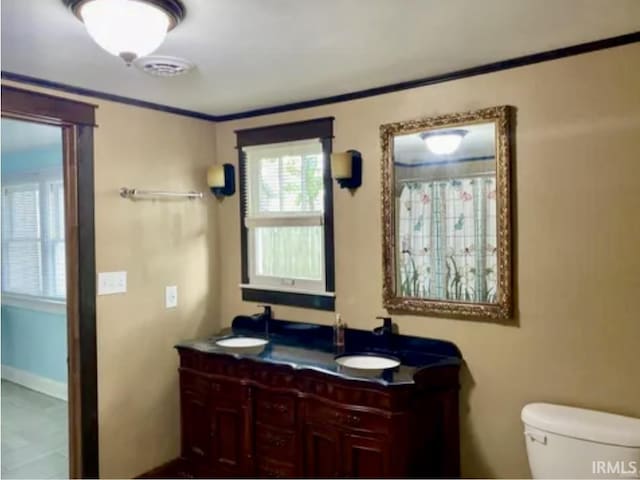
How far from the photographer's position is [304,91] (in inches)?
115

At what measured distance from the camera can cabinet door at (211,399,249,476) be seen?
2.86m

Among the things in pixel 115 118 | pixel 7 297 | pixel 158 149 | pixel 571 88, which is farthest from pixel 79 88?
pixel 7 297

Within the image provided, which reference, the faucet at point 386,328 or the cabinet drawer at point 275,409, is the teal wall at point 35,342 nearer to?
the cabinet drawer at point 275,409

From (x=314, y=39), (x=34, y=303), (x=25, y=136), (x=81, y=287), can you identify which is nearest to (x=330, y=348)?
(x=81, y=287)

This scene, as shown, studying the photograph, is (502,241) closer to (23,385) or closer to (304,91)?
(304,91)

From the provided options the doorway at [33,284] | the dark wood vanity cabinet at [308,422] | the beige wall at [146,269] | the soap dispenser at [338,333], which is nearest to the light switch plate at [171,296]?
the beige wall at [146,269]

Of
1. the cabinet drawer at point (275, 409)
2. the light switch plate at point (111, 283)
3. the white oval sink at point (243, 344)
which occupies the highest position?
the light switch plate at point (111, 283)

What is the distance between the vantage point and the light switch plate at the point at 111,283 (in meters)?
2.89

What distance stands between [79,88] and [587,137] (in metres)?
2.48

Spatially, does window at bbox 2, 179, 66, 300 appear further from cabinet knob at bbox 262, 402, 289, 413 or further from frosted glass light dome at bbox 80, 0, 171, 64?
frosted glass light dome at bbox 80, 0, 171, 64

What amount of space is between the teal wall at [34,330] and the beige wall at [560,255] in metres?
3.29

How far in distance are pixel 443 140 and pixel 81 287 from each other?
2.05m

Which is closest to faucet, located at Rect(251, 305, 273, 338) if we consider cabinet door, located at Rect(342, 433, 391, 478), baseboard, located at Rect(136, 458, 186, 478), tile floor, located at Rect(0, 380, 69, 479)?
baseboard, located at Rect(136, 458, 186, 478)

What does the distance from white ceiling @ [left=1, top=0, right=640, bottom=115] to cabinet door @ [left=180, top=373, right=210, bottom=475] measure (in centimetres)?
167
